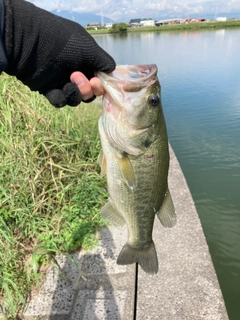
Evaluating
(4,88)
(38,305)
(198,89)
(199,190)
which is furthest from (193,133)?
(38,305)

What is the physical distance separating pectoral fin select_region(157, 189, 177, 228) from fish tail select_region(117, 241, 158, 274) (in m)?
0.24

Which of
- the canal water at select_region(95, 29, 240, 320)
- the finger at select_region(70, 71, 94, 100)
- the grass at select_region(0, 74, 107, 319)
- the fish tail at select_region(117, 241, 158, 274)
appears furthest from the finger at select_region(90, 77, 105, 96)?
the canal water at select_region(95, 29, 240, 320)

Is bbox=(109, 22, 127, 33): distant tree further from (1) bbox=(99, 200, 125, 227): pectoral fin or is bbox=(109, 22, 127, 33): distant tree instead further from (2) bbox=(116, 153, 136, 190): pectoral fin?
(2) bbox=(116, 153, 136, 190): pectoral fin

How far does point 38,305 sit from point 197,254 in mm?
1521

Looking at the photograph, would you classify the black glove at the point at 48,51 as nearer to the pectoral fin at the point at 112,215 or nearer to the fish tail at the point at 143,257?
the pectoral fin at the point at 112,215

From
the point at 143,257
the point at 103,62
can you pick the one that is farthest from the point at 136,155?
the point at 143,257

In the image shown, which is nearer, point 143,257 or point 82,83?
point 82,83

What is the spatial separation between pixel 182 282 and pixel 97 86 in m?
1.91

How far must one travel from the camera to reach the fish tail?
2193 millimetres

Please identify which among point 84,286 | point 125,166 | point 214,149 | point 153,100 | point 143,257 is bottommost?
point 214,149

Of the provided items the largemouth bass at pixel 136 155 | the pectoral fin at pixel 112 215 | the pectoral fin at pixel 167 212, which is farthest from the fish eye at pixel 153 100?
the pectoral fin at pixel 112 215

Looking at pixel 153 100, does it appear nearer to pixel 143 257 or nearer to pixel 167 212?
pixel 167 212

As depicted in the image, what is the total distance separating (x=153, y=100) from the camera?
1.83 m

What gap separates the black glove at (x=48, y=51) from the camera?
1625mm
